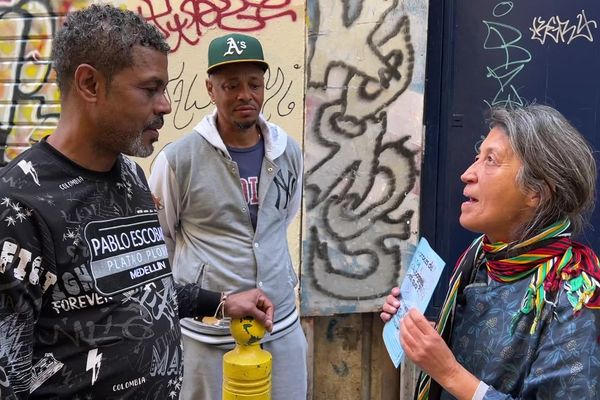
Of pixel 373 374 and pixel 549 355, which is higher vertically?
pixel 549 355

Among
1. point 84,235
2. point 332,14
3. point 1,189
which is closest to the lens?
point 1,189

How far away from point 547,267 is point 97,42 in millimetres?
1357

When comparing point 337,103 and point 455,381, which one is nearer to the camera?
point 455,381

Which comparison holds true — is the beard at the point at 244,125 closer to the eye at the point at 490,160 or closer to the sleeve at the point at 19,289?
the eye at the point at 490,160

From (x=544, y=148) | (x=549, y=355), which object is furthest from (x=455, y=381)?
(x=544, y=148)

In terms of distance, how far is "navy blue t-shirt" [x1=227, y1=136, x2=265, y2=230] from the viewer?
8.67 feet

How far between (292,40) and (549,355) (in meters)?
2.71

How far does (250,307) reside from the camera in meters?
2.19

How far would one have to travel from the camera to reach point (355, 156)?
3.74 metres

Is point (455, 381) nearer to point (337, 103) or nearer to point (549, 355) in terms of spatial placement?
point (549, 355)

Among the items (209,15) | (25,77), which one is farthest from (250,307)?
(25,77)

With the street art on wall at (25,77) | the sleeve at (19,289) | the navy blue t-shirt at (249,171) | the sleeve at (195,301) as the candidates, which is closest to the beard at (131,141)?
the sleeve at (19,289)

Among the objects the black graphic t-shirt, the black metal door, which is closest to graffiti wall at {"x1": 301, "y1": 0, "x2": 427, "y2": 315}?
the black metal door

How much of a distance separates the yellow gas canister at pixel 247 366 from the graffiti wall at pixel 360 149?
162cm
